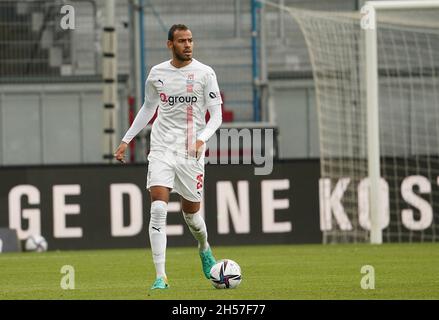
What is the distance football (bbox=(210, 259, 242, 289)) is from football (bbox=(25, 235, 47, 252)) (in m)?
7.82

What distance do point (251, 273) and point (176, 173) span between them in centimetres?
202

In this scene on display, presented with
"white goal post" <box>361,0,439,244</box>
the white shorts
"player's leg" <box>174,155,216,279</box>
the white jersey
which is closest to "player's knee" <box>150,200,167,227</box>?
the white shorts

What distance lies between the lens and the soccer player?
1069cm

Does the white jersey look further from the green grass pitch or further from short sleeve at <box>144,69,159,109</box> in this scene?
the green grass pitch

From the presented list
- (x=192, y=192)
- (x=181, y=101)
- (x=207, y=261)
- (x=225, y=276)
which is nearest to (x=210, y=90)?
(x=181, y=101)

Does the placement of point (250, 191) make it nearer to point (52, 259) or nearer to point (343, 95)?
point (343, 95)

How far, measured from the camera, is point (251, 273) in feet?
41.1

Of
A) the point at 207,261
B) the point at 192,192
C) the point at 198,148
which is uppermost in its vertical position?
the point at 198,148

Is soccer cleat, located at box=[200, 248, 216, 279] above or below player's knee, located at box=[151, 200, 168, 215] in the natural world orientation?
below

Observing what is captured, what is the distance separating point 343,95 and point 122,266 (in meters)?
6.50

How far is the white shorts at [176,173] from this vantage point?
1070 cm

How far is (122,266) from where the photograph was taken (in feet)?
45.7

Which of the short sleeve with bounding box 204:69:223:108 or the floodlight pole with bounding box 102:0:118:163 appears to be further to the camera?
the floodlight pole with bounding box 102:0:118:163

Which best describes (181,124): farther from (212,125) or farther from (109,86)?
(109,86)
